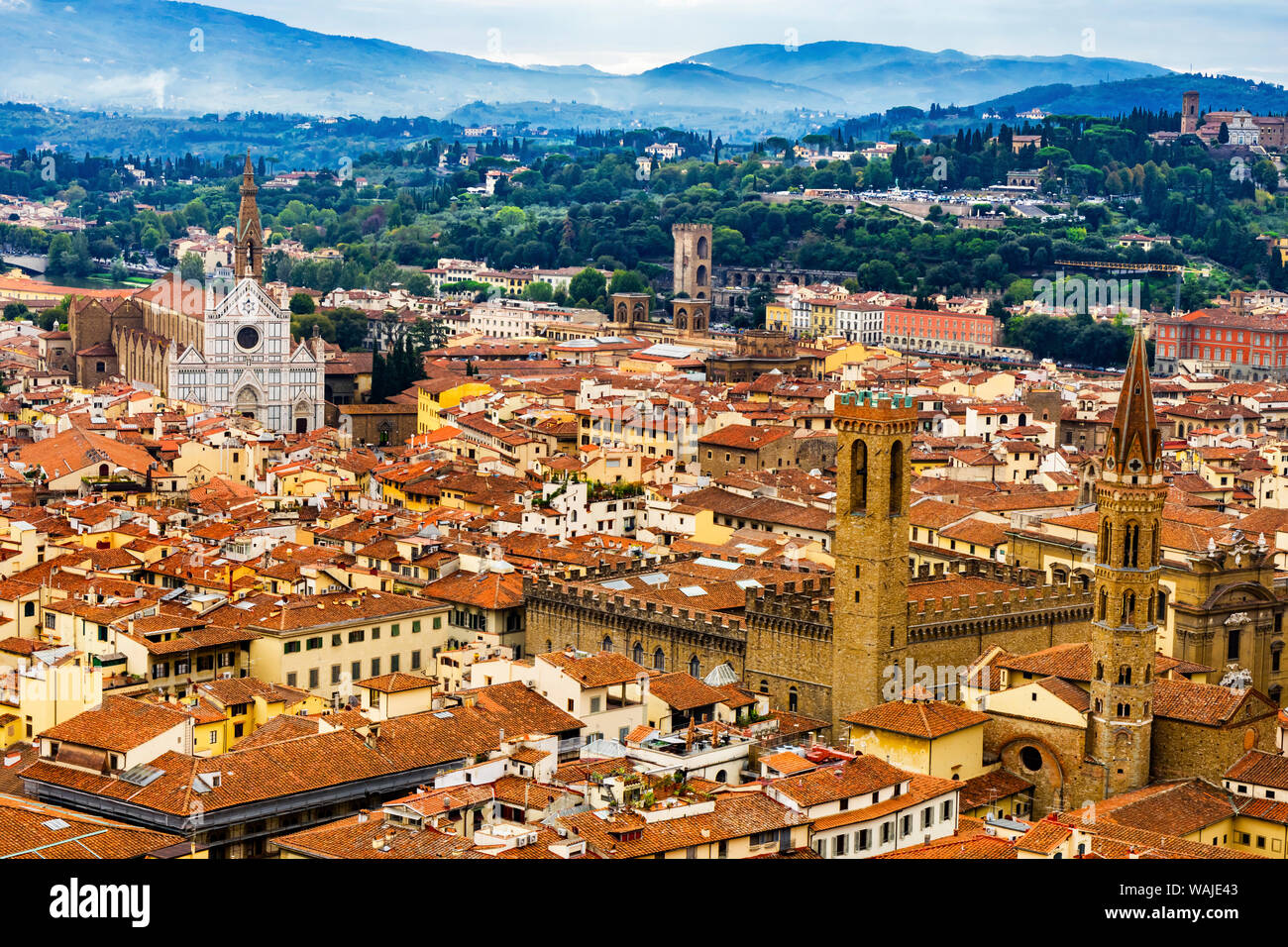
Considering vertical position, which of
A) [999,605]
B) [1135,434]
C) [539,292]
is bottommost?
[999,605]

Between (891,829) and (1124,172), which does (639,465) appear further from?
(1124,172)

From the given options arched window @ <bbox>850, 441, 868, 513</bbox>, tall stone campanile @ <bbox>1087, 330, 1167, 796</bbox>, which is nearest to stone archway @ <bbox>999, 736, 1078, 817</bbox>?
tall stone campanile @ <bbox>1087, 330, 1167, 796</bbox>

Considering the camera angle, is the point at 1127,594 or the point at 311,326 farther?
the point at 311,326

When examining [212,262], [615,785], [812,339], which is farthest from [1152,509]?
[212,262]

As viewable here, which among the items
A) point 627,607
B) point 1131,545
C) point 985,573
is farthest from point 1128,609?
point 627,607

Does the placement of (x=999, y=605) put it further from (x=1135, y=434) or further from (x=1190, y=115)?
(x=1190, y=115)

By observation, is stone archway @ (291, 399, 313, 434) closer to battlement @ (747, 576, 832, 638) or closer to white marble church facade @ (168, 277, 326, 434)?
white marble church facade @ (168, 277, 326, 434)
